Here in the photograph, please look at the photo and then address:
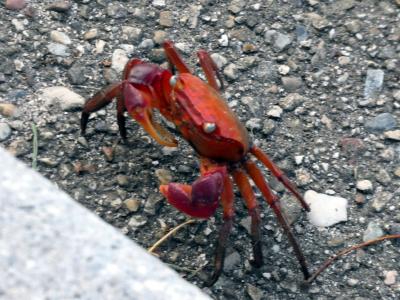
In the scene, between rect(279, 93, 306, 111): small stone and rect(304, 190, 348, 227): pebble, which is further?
rect(279, 93, 306, 111): small stone

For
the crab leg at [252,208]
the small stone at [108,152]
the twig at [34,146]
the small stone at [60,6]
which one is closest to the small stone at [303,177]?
the crab leg at [252,208]

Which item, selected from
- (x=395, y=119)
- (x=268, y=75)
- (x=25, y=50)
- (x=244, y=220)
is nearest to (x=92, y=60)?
(x=25, y=50)

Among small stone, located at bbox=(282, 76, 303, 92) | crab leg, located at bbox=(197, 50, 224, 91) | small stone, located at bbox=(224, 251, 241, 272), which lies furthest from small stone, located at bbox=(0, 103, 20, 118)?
small stone, located at bbox=(282, 76, 303, 92)

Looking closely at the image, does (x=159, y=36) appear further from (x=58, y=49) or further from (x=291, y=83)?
(x=291, y=83)

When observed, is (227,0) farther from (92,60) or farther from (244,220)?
(244,220)

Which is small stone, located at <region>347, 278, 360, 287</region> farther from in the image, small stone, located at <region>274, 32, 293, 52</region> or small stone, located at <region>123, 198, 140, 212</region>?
small stone, located at <region>274, 32, 293, 52</region>

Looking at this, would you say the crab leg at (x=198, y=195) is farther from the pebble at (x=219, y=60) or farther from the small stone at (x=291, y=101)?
the pebble at (x=219, y=60)

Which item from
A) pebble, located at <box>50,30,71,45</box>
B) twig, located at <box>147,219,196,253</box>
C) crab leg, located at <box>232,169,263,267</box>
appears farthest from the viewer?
pebble, located at <box>50,30,71,45</box>

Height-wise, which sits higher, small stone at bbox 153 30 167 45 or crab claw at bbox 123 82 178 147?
crab claw at bbox 123 82 178 147
